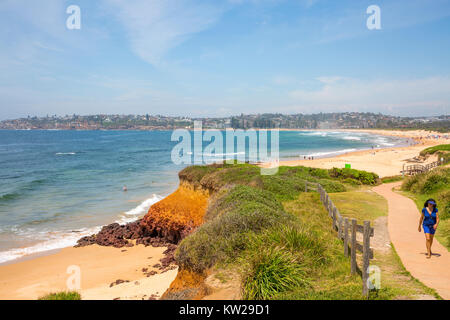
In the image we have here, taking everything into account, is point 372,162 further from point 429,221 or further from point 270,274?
point 270,274

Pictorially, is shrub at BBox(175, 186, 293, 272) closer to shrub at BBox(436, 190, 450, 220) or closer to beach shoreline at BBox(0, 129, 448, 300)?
beach shoreline at BBox(0, 129, 448, 300)

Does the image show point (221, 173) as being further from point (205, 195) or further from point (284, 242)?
point (284, 242)

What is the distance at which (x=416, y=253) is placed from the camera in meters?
9.24

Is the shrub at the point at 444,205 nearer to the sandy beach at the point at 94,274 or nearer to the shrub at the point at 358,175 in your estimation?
the sandy beach at the point at 94,274

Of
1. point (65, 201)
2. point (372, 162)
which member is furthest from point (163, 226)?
point (372, 162)

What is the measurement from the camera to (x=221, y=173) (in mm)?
21328

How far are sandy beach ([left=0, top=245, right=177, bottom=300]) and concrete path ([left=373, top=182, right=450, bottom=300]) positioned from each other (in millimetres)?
7787

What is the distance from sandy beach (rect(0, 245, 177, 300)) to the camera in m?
11.7

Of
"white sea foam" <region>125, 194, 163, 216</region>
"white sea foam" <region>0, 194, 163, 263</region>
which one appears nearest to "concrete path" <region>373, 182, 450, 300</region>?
"white sea foam" <region>0, 194, 163, 263</region>

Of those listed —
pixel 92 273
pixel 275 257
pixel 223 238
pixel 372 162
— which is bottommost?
pixel 92 273

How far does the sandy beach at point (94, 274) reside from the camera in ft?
38.3

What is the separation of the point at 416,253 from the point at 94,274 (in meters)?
13.3
